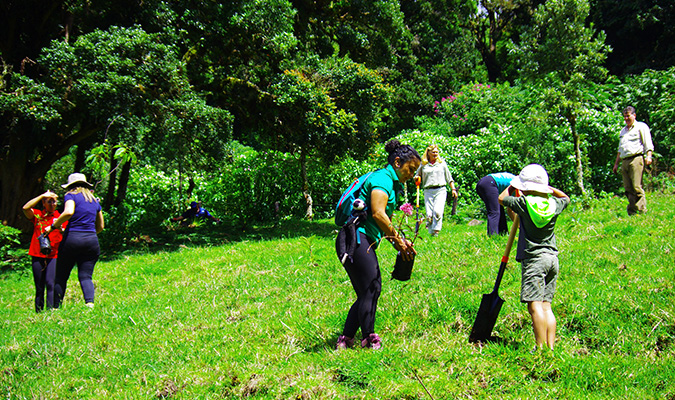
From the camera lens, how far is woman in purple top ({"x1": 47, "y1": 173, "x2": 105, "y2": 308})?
630 cm

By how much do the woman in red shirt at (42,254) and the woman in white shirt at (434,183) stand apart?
6322 millimetres

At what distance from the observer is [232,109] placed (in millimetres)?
14398

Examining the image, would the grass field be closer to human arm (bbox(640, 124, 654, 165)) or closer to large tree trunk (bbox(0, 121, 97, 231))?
human arm (bbox(640, 124, 654, 165))

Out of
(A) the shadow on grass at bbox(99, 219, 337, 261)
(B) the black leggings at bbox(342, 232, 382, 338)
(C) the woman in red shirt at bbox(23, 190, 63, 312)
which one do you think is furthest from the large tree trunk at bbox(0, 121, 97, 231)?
(B) the black leggings at bbox(342, 232, 382, 338)

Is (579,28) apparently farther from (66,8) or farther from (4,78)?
(4,78)

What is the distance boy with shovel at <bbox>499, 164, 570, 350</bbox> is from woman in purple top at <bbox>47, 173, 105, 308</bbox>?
540 centimetres

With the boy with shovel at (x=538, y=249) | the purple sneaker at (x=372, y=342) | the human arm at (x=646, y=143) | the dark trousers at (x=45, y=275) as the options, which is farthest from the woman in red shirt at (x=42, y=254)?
the human arm at (x=646, y=143)

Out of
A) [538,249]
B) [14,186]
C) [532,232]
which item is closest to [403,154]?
[532,232]

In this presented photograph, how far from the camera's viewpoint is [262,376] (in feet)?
12.5

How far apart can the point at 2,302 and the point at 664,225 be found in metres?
10.8

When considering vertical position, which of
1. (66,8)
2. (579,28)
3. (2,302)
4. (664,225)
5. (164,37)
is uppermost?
(579,28)

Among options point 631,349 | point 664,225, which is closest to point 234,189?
point 664,225

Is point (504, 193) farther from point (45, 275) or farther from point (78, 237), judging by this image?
point (45, 275)

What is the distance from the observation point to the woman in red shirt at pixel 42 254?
22.1 ft
